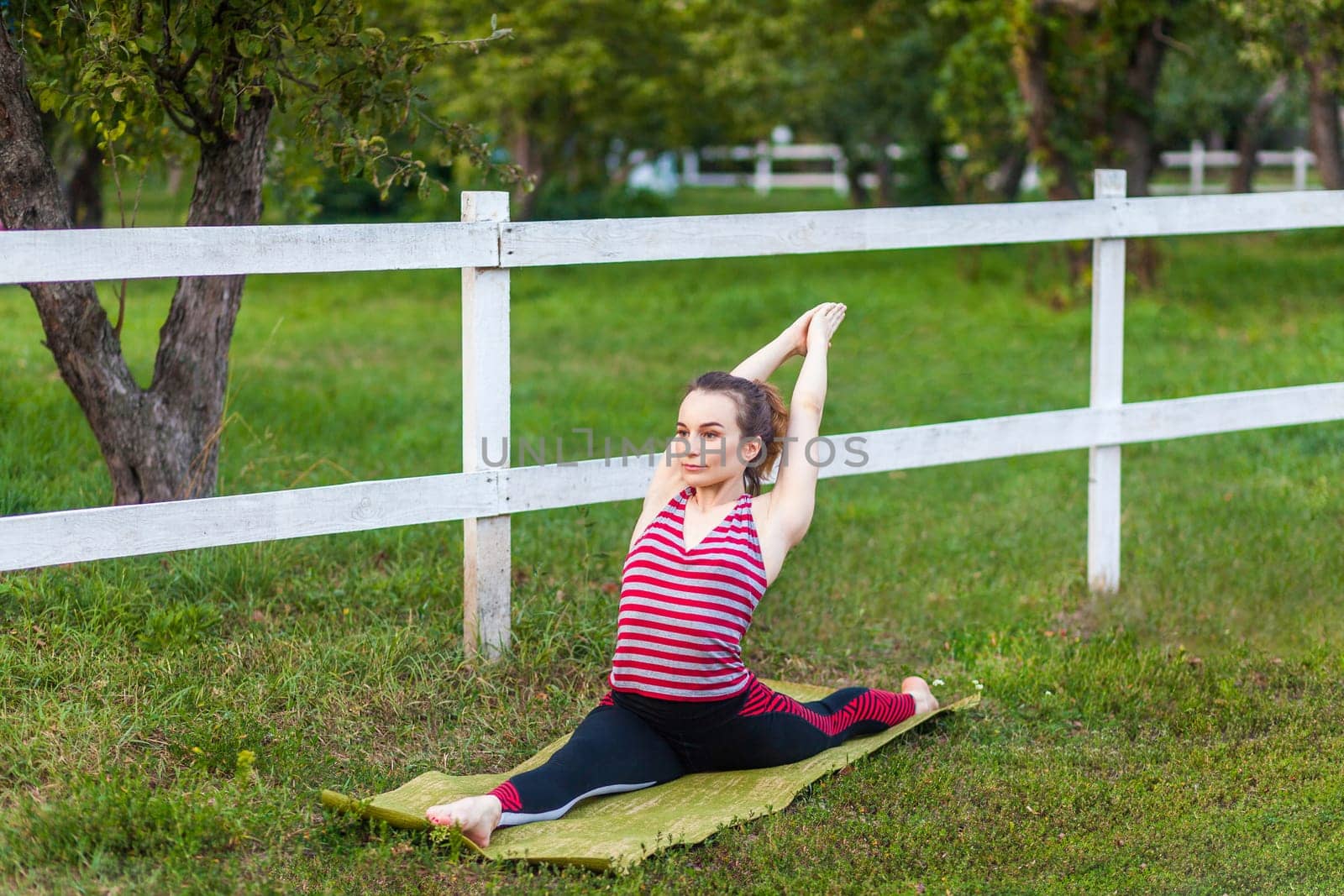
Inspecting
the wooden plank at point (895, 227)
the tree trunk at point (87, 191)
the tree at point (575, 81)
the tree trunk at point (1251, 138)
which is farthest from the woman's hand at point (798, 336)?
the tree trunk at point (1251, 138)

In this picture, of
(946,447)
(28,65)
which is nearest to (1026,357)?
(946,447)

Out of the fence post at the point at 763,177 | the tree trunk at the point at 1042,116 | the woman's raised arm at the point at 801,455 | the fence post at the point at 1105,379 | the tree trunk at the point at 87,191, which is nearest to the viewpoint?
the woman's raised arm at the point at 801,455

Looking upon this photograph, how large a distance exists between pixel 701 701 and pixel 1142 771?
1279 millimetres

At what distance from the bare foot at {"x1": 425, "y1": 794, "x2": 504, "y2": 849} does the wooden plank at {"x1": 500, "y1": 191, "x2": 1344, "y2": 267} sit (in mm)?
1548

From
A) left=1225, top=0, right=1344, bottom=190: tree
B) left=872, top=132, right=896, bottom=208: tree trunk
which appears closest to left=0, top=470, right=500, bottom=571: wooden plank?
left=1225, top=0, right=1344, bottom=190: tree

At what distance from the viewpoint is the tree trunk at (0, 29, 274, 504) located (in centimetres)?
449

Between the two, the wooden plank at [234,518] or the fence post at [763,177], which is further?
the fence post at [763,177]

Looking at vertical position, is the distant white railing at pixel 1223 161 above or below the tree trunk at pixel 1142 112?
above

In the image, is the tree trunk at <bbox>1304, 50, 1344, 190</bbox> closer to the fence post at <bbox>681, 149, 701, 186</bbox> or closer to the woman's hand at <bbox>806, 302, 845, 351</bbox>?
the woman's hand at <bbox>806, 302, 845, 351</bbox>

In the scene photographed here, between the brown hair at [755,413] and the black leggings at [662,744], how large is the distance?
555 millimetres

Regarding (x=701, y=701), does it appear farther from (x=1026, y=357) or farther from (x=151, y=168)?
(x=1026, y=357)

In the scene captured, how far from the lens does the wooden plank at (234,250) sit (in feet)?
Result: 11.0

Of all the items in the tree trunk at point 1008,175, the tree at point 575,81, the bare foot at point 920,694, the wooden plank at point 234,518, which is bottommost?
the bare foot at point 920,694

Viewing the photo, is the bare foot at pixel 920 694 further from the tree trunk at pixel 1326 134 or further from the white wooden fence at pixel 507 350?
the tree trunk at pixel 1326 134
